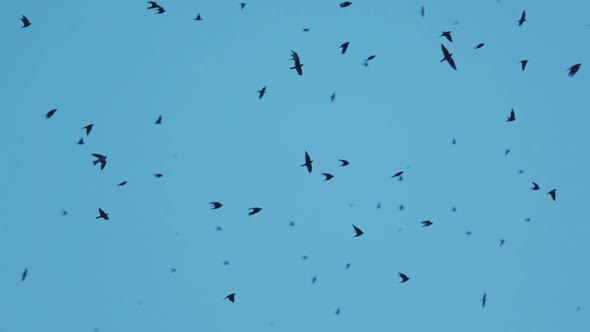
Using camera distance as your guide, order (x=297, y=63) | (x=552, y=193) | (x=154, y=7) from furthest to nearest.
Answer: (x=552, y=193) < (x=154, y=7) < (x=297, y=63)

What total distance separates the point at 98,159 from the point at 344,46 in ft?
17.4

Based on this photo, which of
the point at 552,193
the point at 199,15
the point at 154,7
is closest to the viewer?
the point at 154,7

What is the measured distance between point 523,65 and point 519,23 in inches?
36.2

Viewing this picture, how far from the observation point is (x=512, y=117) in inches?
684

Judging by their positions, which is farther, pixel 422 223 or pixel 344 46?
pixel 422 223

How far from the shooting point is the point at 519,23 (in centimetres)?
1664

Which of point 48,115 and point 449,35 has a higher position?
point 449,35

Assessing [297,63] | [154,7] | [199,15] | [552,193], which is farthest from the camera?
[199,15]

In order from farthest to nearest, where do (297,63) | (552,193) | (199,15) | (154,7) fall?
(199,15)
(552,193)
(154,7)
(297,63)

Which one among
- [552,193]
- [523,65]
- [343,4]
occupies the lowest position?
[552,193]

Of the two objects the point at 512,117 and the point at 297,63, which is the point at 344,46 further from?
the point at 512,117

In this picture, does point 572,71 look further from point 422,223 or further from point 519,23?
point 422,223

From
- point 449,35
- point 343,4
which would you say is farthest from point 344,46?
point 449,35

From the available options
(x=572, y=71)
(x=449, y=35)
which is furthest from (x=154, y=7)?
(x=572, y=71)
